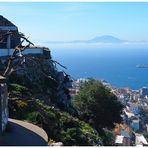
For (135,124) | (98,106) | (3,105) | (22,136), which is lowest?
(135,124)

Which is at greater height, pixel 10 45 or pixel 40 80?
pixel 10 45

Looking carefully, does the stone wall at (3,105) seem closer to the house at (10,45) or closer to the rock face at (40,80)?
the rock face at (40,80)

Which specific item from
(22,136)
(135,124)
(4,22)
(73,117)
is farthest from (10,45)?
(135,124)

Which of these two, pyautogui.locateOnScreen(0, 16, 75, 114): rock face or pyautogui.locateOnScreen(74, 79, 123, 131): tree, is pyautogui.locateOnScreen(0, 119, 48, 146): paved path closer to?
pyautogui.locateOnScreen(0, 16, 75, 114): rock face

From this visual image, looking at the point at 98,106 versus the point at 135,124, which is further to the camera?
the point at 135,124

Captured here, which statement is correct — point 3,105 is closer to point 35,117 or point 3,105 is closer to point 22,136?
point 22,136

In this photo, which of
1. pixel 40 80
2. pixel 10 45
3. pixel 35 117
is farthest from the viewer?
pixel 10 45
